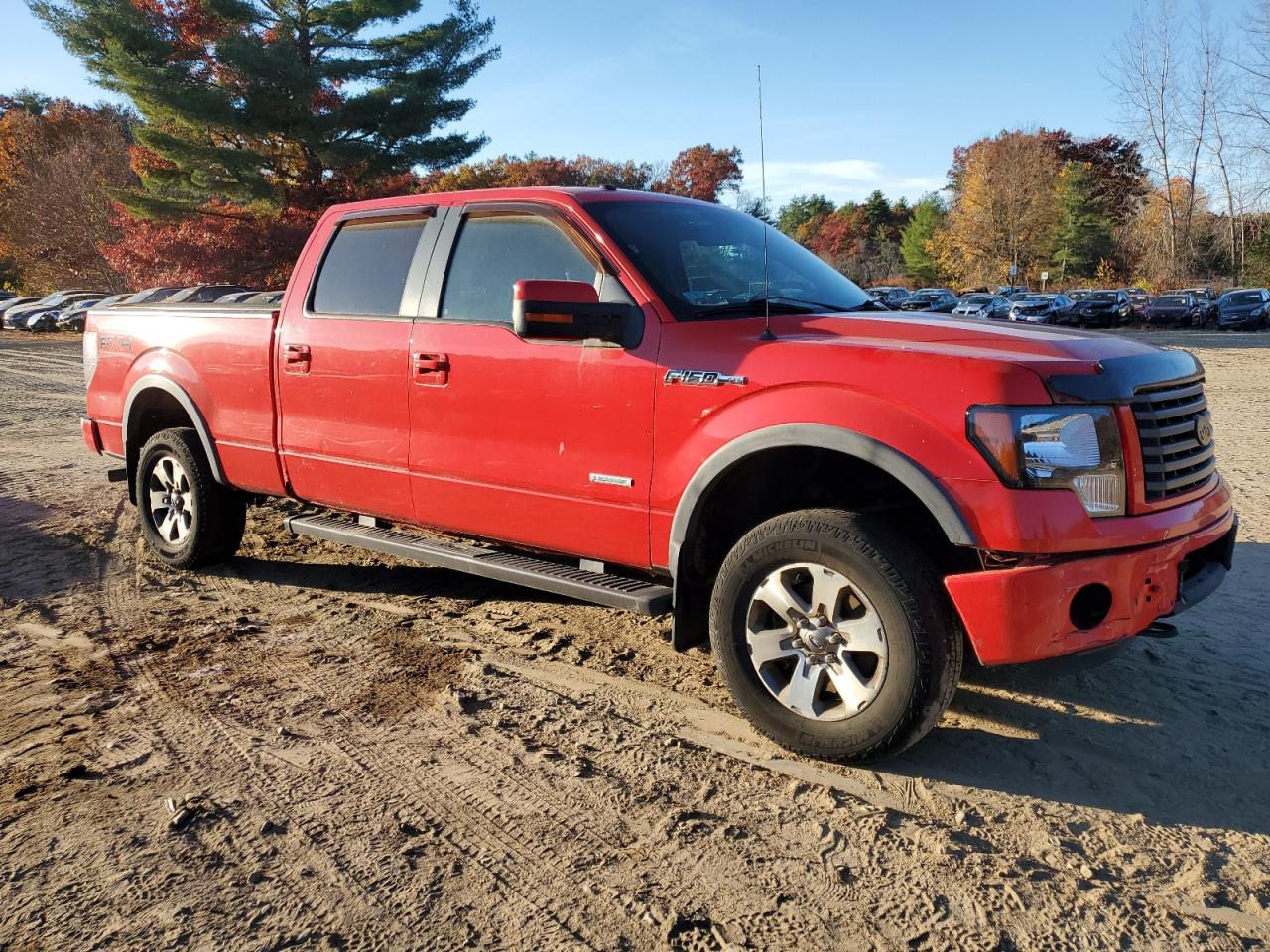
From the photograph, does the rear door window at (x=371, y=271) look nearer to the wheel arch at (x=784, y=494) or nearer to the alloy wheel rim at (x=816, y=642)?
the wheel arch at (x=784, y=494)

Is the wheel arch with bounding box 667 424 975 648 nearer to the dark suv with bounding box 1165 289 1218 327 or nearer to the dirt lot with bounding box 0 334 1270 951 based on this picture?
the dirt lot with bounding box 0 334 1270 951

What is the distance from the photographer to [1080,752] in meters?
3.49

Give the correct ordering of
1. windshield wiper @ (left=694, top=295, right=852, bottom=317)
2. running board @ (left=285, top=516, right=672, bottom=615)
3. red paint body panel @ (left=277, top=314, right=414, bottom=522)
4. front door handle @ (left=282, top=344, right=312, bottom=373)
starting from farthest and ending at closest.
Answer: front door handle @ (left=282, top=344, right=312, bottom=373) → red paint body panel @ (left=277, top=314, right=414, bottom=522) → windshield wiper @ (left=694, top=295, right=852, bottom=317) → running board @ (left=285, top=516, right=672, bottom=615)

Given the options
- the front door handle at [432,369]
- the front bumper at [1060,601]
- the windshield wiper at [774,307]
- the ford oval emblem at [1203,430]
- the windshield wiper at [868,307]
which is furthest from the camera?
the front door handle at [432,369]

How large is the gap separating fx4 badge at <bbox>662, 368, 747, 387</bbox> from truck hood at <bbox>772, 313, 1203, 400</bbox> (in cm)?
24

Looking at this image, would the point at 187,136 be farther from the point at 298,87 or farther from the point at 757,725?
the point at 757,725

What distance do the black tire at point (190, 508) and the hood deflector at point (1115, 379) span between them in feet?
15.4

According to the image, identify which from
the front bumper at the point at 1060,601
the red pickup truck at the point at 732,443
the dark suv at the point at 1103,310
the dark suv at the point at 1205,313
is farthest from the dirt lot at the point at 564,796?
the dark suv at the point at 1205,313

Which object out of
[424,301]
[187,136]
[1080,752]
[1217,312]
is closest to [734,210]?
[424,301]

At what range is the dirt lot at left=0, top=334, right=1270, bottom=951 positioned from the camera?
100 inches

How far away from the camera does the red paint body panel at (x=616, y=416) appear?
9.88 feet

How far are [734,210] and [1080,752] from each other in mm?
3025

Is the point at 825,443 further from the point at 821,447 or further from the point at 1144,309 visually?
the point at 1144,309

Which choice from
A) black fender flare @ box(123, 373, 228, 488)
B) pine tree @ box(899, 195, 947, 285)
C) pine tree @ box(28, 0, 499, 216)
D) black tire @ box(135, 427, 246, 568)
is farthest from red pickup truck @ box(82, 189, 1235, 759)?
pine tree @ box(899, 195, 947, 285)
